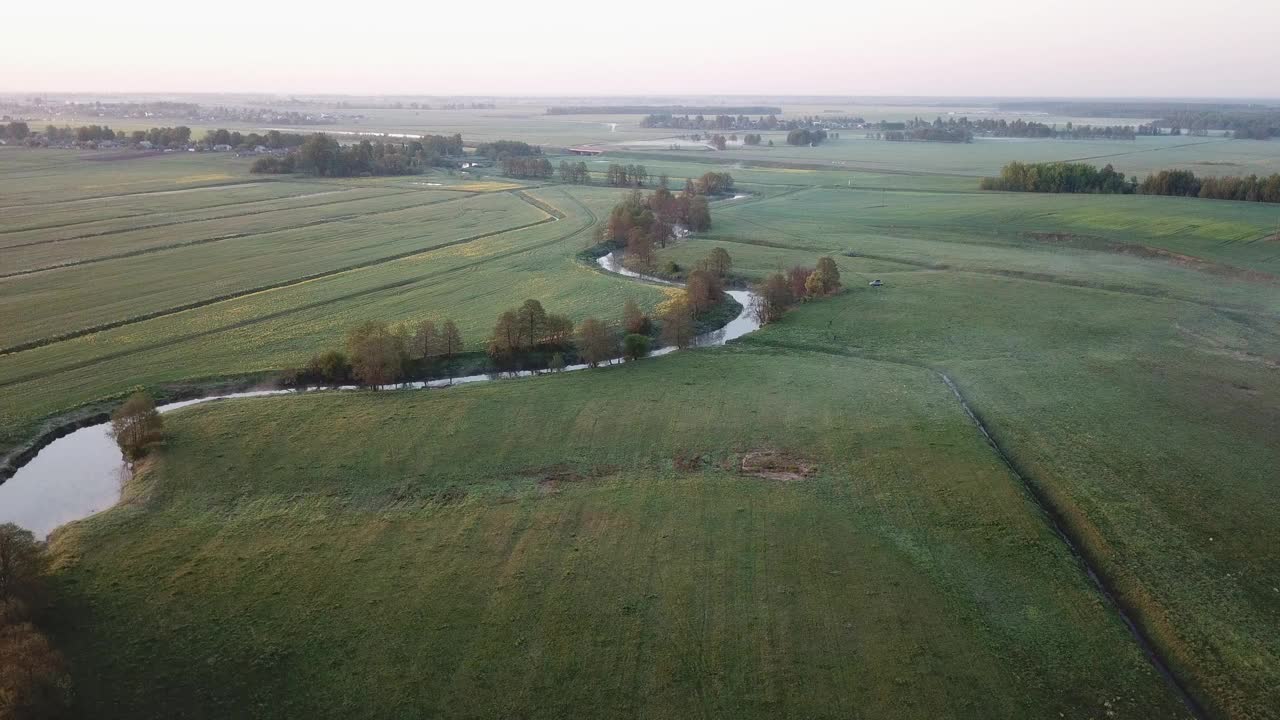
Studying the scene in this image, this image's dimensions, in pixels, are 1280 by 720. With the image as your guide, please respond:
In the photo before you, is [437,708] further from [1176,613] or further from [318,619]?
[1176,613]

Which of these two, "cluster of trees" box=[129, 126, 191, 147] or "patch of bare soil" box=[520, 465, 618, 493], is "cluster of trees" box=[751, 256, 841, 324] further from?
"cluster of trees" box=[129, 126, 191, 147]

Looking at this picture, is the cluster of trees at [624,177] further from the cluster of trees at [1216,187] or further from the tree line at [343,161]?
the cluster of trees at [1216,187]

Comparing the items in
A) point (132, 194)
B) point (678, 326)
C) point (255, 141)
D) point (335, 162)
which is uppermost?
point (255, 141)

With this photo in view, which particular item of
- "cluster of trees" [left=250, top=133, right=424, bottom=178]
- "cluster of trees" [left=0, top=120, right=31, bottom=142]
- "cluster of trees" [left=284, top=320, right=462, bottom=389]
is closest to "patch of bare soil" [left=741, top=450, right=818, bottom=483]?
"cluster of trees" [left=284, top=320, right=462, bottom=389]

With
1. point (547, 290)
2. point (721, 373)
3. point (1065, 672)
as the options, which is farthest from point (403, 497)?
point (547, 290)

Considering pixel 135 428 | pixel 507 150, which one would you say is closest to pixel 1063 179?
pixel 507 150

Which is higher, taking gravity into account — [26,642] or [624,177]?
[624,177]

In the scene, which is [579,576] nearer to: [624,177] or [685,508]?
[685,508]
